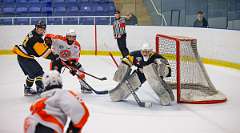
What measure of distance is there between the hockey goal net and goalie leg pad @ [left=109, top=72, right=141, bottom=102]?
493 mm

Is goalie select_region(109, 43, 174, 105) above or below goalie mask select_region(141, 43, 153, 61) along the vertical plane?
below

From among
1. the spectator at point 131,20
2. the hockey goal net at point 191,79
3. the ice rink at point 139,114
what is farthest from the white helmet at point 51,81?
the spectator at point 131,20

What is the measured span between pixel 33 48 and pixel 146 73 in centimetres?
137

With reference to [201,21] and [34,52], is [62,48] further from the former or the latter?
[201,21]

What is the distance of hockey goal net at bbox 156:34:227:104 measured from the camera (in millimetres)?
5426

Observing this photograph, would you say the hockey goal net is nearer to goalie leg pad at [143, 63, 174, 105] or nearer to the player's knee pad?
goalie leg pad at [143, 63, 174, 105]

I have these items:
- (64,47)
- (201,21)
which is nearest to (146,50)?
(64,47)

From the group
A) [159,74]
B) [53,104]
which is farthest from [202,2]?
[53,104]

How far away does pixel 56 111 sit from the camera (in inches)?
106

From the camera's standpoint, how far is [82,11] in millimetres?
11625

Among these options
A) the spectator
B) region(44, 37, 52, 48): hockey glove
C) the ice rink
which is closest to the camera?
the ice rink

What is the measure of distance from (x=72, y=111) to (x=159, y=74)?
8.93 feet

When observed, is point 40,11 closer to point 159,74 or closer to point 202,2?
point 202,2

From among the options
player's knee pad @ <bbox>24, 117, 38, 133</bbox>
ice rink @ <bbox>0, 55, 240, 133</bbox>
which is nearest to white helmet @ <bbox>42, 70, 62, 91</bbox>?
player's knee pad @ <bbox>24, 117, 38, 133</bbox>
